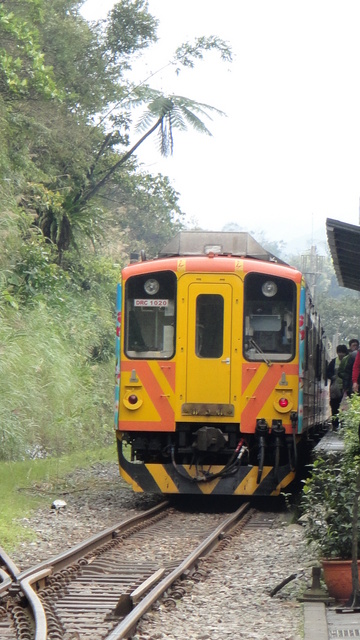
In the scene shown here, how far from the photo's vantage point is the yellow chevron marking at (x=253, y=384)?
1190cm

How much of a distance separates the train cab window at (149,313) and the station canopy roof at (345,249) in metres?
2.02

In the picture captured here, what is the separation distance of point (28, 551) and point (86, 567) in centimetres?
112

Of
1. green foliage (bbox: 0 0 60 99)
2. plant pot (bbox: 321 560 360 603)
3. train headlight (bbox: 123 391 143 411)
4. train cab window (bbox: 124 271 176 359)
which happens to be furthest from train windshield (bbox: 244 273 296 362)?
green foliage (bbox: 0 0 60 99)

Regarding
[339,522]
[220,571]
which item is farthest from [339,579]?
[220,571]

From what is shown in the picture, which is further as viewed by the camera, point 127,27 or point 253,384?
point 127,27

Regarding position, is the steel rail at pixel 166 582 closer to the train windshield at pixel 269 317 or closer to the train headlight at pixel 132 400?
the train headlight at pixel 132 400

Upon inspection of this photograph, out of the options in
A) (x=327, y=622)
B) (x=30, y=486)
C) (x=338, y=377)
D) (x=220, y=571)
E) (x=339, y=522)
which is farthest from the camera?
(x=338, y=377)

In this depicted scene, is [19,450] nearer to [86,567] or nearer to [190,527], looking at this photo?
[190,527]

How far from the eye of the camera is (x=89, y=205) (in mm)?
26188

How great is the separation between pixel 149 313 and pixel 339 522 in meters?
5.60

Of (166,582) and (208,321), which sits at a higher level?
(208,321)

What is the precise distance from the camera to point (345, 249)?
41.2 ft

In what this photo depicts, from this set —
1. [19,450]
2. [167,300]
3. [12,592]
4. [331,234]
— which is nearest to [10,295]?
[19,450]

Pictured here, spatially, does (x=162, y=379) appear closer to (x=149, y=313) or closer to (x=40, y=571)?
(x=149, y=313)
